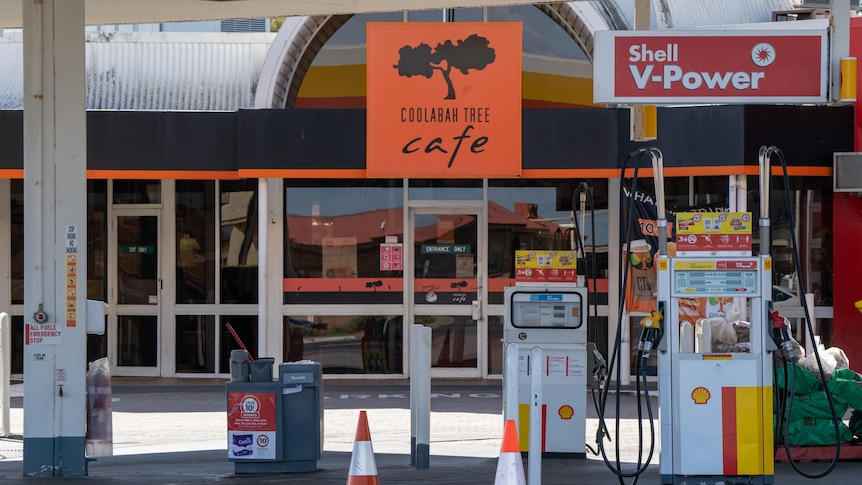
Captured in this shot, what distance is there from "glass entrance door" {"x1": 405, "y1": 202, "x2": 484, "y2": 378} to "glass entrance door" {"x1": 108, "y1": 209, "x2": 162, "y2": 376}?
12.3ft

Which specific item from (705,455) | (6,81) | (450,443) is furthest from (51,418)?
(6,81)

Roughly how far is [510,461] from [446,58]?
903cm

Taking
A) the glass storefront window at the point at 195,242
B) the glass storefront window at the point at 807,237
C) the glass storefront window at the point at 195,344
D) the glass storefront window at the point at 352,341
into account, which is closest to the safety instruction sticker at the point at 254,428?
the glass storefront window at the point at 352,341

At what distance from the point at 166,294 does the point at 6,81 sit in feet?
12.4

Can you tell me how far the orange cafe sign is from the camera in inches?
592

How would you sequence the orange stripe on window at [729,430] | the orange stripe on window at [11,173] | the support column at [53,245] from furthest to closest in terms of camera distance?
1. the orange stripe on window at [11,173]
2. the support column at [53,245]
3. the orange stripe on window at [729,430]

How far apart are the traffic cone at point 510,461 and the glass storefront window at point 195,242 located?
33.6ft

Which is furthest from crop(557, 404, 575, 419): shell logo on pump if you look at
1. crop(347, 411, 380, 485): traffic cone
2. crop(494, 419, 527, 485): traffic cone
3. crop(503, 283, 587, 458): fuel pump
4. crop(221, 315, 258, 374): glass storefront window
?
crop(221, 315, 258, 374): glass storefront window

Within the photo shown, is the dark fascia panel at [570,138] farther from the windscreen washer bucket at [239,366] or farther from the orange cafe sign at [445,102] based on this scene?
the windscreen washer bucket at [239,366]

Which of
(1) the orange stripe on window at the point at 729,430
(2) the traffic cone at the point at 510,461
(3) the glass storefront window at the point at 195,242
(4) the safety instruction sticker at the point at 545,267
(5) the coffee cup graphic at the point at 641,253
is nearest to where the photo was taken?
(2) the traffic cone at the point at 510,461

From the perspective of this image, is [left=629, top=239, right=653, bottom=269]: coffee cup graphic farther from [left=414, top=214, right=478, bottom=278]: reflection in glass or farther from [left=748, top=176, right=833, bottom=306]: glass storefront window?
[left=414, top=214, right=478, bottom=278]: reflection in glass

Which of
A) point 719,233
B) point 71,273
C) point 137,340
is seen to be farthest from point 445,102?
point 719,233

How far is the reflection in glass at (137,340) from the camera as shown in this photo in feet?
55.3

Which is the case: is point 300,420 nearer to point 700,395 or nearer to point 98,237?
point 700,395
